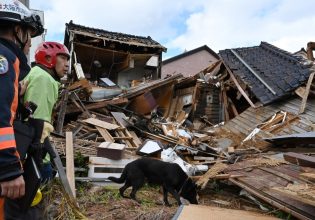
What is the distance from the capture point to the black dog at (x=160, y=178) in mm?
5880

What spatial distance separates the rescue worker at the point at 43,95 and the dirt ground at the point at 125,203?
1175 millimetres

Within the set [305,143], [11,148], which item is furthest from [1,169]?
[305,143]

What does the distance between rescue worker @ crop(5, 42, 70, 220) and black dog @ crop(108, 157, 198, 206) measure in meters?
2.56

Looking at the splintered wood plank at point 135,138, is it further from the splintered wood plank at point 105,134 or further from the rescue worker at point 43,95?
the rescue worker at point 43,95

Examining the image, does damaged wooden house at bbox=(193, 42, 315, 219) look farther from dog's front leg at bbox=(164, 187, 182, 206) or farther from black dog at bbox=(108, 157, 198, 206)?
dog's front leg at bbox=(164, 187, 182, 206)

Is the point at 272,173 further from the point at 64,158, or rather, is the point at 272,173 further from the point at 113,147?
the point at 64,158

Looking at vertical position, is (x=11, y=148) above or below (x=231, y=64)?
below

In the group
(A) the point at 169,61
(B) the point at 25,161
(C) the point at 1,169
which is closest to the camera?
(C) the point at 1,169

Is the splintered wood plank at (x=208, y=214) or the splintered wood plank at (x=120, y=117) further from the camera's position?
the splintered wood plank at (x=120, y=117)

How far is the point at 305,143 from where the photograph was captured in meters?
6.73

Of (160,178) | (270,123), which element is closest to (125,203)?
(160,178)

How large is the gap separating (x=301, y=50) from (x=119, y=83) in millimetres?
7681

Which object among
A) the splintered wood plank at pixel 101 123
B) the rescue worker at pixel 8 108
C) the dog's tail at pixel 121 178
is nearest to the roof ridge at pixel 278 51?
the splintered wood plank at pixel 101 123

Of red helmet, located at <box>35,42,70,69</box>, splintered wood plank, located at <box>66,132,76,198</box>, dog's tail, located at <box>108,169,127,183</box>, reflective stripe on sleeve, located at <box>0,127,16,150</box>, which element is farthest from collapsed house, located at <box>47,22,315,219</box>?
reflective stripe on sleeve, located at <box>0,127,16,150</box>
